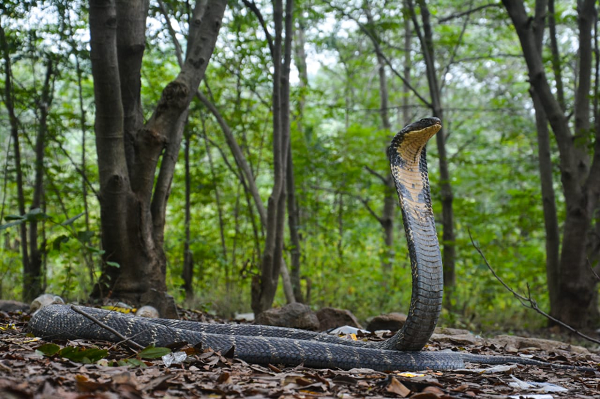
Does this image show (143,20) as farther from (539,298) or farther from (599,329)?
(539,298)

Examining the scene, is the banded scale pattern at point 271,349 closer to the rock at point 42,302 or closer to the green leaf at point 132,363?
the green leaf at point 132,363

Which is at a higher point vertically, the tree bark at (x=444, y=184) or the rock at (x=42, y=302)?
the tree bark at (x=444, y=184)

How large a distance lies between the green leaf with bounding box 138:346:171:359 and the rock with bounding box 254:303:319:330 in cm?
276

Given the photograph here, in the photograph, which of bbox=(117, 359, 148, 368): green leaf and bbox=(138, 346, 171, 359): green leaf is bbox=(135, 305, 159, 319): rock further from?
bbox=(117, 359, 148, 368): green leaf

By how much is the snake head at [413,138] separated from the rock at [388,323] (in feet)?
9.72

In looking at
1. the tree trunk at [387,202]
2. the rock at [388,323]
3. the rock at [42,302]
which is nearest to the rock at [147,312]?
the rock at [42,302]

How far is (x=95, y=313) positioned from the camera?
4.47m

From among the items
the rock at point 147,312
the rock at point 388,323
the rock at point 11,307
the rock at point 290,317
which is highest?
the rock at point 11,307

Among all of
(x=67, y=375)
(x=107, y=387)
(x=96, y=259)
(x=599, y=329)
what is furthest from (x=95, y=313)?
(x=599, y=329)

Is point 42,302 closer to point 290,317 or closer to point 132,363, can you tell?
point 290,317

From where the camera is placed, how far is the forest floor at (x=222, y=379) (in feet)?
8.84

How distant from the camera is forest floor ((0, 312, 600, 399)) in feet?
8.84

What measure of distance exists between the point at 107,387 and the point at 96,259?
7001 millimetres

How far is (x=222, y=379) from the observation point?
3.08 metres
